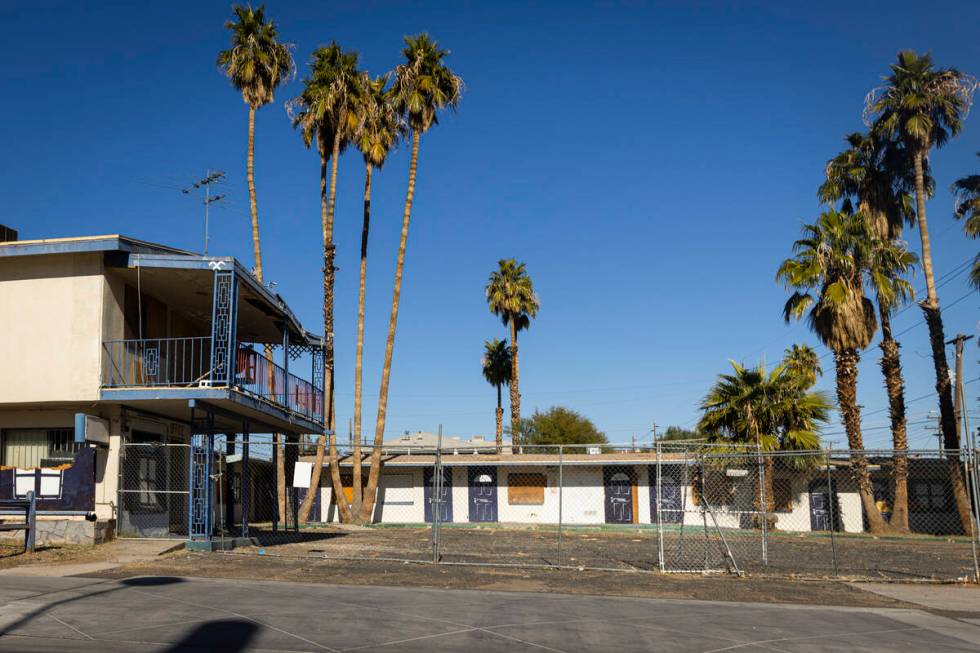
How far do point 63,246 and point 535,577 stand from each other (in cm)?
1128

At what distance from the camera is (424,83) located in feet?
108

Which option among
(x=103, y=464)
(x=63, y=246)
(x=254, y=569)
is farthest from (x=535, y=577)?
(x=63, y=246)

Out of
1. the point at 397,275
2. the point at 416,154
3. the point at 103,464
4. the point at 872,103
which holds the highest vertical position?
the point at 872,103

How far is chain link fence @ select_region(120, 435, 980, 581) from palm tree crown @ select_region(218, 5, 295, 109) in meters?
13.5

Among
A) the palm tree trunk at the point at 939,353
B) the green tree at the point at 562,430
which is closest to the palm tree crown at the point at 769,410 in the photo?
the palm tree trunk at the point at 939,353

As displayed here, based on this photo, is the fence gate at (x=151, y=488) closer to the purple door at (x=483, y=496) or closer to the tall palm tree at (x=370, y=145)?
the tall palm tree at (x=370, y=145)

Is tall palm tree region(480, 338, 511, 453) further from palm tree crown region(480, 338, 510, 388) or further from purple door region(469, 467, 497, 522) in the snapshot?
purple door region(469, 467, 497, 522)

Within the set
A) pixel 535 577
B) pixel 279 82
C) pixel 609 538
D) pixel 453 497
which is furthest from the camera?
pixel 453 497

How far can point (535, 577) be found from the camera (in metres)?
14.4

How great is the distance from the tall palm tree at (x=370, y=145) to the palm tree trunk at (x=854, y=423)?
16864mm

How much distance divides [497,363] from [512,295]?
6775 millimetres

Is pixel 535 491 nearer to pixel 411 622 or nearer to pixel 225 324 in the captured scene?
pixel 225 324

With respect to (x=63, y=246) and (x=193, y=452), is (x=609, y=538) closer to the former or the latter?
(x=193, y=452)

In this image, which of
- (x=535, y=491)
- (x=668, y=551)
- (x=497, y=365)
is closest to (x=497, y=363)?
(x=497, y=365)
